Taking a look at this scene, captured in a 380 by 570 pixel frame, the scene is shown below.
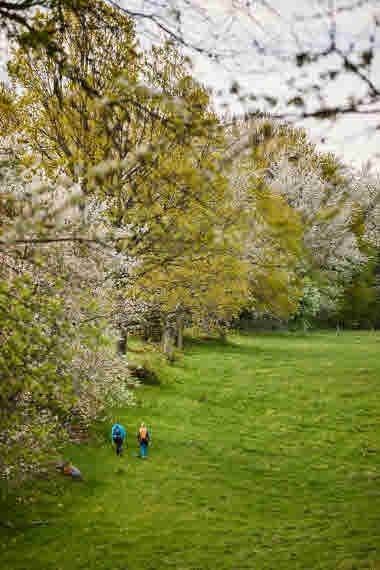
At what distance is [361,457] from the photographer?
13.1 m

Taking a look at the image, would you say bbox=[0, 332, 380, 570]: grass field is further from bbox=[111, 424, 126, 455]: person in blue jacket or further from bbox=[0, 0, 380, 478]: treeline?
bbox=[0, 0, 380, 478]: treeline

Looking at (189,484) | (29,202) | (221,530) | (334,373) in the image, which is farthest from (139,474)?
(334,373)

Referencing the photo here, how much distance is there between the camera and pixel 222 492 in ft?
35.3

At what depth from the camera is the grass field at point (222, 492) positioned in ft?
24.8

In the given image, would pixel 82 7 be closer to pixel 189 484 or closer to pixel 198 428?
pixel 189 484

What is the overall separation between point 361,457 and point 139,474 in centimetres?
672

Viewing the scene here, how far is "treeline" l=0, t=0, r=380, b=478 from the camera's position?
3688 millimetres

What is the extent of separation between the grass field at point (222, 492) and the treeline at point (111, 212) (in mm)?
1509

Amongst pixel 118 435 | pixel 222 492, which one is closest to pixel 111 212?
pixel 118 435

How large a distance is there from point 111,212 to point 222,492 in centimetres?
893

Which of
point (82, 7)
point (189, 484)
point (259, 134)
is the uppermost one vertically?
point (82, 7)

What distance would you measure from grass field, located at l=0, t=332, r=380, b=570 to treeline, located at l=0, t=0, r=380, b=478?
1509mm

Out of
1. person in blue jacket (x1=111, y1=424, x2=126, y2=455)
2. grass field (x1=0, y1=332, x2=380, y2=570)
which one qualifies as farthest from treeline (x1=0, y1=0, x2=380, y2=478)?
grass field (x1=0, y1=332, x2=380, y2=570)

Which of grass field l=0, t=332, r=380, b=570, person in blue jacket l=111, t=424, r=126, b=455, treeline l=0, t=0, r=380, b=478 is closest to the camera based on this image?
treeline l=0, t=0, r=380, b=478
